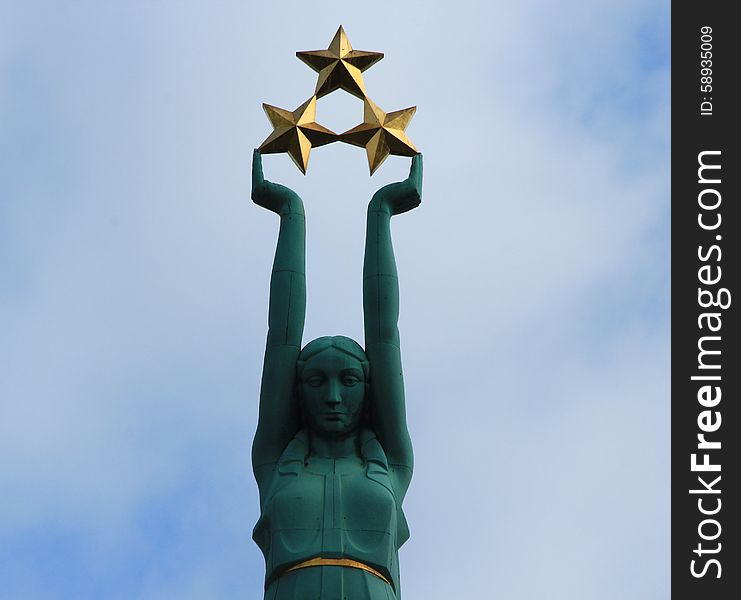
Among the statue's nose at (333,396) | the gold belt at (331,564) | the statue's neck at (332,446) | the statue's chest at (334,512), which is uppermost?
the statue's nose at (333,396)

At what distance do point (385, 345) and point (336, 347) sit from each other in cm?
50

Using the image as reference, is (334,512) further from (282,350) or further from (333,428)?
(282,350)

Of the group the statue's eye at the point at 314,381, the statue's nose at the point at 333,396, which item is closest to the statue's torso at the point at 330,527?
the statue's nose at the point at 333,396

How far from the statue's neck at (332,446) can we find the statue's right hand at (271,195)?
2475 mm

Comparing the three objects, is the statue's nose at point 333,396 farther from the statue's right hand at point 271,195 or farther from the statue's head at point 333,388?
the statue's right hand at point 271,195

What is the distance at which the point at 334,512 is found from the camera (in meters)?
18.9

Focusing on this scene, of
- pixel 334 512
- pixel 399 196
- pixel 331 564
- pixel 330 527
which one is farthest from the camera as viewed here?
pixel 399 196

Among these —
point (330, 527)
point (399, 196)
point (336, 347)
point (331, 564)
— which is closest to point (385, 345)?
point (336, 347)

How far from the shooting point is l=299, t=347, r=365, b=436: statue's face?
19531mm

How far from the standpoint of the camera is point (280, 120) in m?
20.9

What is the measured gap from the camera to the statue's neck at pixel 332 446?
19.7m
